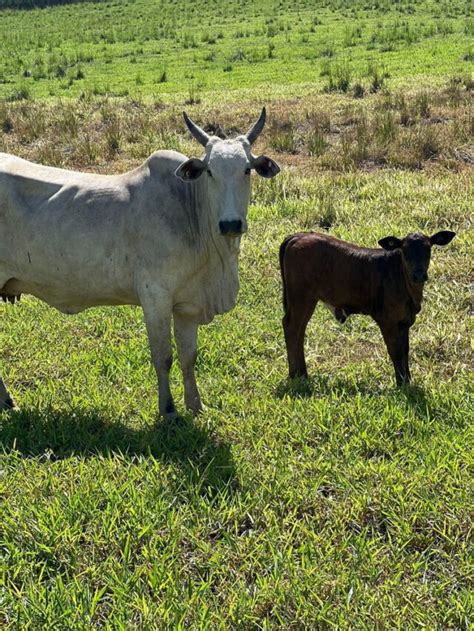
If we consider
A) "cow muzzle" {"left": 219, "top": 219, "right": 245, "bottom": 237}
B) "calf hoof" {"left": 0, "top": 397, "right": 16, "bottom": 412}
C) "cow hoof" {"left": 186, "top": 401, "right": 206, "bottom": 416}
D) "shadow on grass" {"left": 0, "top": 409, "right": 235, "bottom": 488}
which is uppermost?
"cow muzzle" {"left": 219, "top": 219, "right": 245, "bottom": 237}

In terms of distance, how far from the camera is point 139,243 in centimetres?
465

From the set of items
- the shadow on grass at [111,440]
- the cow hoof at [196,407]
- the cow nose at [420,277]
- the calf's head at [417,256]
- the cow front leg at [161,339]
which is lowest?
the cow hoof at [196,407]

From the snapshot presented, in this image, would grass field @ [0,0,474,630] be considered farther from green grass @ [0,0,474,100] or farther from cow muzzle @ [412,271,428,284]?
green grass @ [0,0,474,100]

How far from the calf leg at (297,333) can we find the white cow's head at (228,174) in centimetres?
109

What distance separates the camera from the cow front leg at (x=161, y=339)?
4.63 metres

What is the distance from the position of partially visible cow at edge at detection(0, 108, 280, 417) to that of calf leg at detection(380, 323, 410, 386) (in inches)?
44.2

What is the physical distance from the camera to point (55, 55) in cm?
2456

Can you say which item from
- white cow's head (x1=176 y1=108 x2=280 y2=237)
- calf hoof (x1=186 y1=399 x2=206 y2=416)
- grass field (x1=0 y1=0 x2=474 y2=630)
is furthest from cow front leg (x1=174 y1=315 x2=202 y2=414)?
white cow's head (x1=176 y1=108 x2=280 y2=237)

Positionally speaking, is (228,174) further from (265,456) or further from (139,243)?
(265,456)

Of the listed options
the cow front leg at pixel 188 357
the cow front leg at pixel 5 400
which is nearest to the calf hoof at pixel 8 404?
the cow front leg at pixel 5 400

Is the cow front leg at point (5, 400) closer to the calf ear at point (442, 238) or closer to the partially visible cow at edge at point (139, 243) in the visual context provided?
the partially visible cow at edge at point (139, 243)

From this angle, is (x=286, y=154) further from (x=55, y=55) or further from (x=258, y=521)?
(x=55, y=55)

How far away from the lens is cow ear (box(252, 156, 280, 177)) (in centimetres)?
445

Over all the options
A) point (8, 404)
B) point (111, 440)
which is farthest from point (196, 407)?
point (8, 404)
